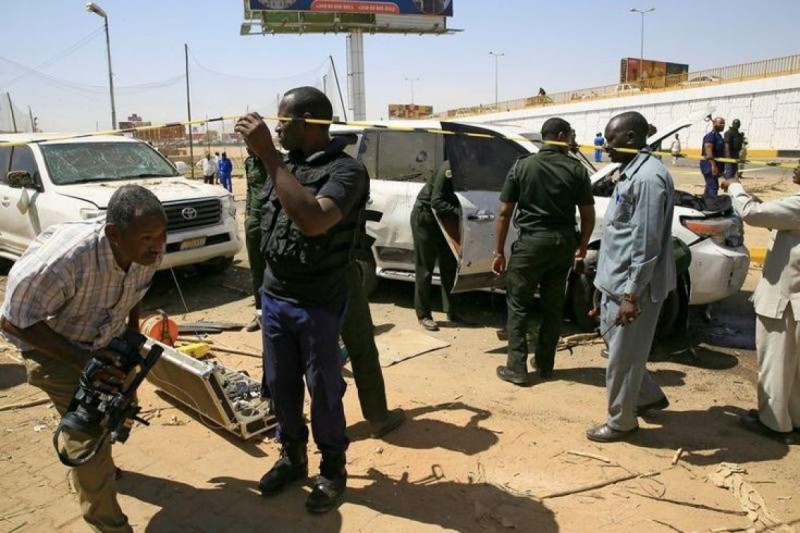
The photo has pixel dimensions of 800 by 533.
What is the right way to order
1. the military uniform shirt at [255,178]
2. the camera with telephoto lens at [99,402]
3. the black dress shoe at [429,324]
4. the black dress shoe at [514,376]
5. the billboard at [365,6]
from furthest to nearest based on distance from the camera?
1. the billboard at [365,6]
2. the black dress shoe at [429,324]
3. the military uniform shirt at [255,178]
4. the black dress shoe at [514,376]
5. the camera with telephoto lens at [99,402]

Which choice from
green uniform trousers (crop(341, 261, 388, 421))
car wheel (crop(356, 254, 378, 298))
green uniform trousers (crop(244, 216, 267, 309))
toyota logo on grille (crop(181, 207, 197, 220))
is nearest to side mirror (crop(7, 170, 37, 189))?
toyota logo on grille (crop(181, 207, 197, 220))

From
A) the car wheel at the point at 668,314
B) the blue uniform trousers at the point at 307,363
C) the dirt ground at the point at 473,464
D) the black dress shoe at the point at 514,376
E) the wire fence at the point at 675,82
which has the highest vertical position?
the wire fence at the point at 675,82

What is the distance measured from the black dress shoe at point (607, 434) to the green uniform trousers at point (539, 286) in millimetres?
954

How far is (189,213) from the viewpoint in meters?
6.60

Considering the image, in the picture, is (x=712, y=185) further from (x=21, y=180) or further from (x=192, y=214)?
(x=21, y=180)

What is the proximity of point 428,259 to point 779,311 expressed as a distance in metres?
3.01

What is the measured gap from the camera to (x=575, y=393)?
14.2 feet

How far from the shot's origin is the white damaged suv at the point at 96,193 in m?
6.40

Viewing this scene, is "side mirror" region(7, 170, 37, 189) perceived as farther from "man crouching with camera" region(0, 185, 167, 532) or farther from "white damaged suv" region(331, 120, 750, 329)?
"man crouching with camera" region(0, 185, 167, 532)

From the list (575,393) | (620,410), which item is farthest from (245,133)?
(575,393)

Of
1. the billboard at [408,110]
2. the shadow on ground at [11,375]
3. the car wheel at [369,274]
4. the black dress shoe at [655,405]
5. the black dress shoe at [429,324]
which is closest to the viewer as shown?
the black dress shoe at [655,405]

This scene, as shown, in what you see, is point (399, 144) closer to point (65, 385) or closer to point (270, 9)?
point (65, 385)

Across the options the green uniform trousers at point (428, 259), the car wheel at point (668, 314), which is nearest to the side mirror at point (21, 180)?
the green uniform trousers at point (428, 259)

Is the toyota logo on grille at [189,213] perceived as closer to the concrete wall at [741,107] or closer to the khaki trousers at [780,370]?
the khaki trousers at [780,370]
